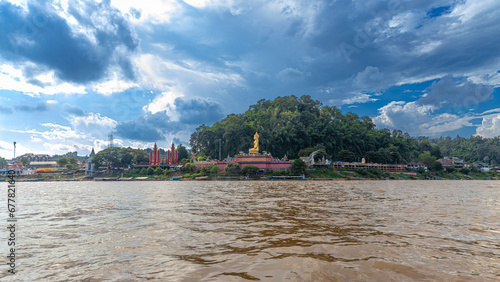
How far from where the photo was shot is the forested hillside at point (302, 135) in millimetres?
68562

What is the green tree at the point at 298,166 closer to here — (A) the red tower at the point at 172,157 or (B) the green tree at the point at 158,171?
(B) the green tree at the point at 158,171

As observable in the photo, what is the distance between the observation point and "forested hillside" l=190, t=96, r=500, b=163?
6856cm

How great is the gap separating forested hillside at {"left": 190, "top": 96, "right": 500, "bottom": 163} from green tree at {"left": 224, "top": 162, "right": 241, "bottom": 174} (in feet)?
31.8

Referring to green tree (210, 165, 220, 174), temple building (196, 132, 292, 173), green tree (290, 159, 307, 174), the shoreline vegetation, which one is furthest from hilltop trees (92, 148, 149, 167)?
green tree (290, 159, 307, 174)

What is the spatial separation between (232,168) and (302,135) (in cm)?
2400

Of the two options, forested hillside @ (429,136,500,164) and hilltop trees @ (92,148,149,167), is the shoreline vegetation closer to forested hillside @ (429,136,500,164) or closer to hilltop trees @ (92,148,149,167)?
hilltop trees @ (92,148,149,167)

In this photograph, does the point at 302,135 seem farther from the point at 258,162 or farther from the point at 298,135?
the point at 258,162

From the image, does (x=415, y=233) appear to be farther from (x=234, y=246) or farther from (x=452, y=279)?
(x=234, y=246)

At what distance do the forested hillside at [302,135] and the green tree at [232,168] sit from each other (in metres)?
9.69

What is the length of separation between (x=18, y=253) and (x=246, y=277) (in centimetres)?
485

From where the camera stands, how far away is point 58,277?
161 inches

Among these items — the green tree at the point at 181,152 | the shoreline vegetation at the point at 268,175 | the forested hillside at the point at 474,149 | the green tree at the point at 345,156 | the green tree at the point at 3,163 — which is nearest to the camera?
the shoreline vegetation at the point at 268,175

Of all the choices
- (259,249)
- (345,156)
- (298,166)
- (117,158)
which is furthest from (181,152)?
(259,249)

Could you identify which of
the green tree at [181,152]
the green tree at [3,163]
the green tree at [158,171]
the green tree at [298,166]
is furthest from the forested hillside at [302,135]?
the green tree at [3,163]
